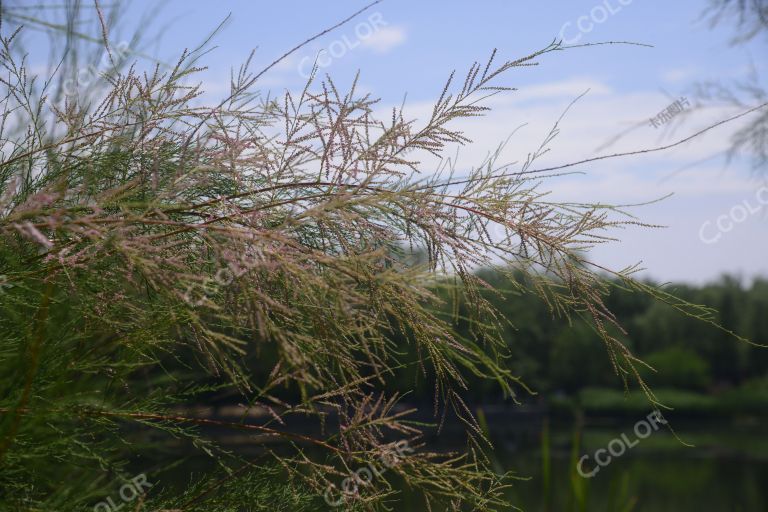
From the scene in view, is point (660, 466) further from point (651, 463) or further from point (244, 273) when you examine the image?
point (244, 273)

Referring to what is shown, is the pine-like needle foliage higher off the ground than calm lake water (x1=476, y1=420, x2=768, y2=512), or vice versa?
the pine-like needle foliage

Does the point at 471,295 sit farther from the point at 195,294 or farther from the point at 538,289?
the point at 195,294

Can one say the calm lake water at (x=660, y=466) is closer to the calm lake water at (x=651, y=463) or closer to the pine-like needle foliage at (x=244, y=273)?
the calm lake water at (x=651, y=463)

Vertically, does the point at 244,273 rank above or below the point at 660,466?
above

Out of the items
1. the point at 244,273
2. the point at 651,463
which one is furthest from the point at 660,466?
the point at 244,273

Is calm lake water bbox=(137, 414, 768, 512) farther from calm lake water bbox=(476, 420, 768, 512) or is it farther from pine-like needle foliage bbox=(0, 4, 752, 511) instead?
pine-like needle foliage bbox=(0, 4, 752, 511)

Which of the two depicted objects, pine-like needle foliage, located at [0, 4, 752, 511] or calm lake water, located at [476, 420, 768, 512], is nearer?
pine-like needle foliage, located at [0, 4, 752, 511]

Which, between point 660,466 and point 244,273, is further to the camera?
point 660,466

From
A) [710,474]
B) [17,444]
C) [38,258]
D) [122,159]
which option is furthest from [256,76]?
[710,474]


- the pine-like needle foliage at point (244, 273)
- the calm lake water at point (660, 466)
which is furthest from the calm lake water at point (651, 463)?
the pine-like needle foliage at point (244, 273)

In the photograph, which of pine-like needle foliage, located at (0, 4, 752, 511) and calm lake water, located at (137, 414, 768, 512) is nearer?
pine-like needle foliage, located at (0, 4, 752, 511)

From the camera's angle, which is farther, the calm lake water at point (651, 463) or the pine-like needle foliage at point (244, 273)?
the calm lake water at point (651, 463)

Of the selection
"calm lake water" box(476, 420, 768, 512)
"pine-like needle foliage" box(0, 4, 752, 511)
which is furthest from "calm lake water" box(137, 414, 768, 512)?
"pine-like needle foliage" box(0, 4, 752, 511)

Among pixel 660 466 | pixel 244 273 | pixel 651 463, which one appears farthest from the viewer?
pixel 651 463
